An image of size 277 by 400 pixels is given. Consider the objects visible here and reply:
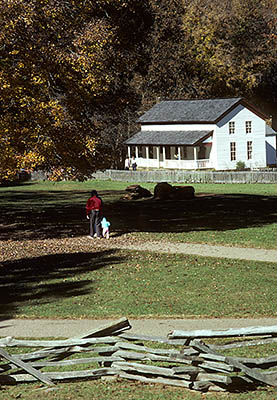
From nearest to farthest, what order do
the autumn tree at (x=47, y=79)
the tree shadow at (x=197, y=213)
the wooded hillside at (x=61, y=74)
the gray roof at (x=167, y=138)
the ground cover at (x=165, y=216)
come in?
the autumn tree at (x=47, y=79) → the wooded hillside at (x=61, y=74) → the ground cover at (x=165, y=216) → the tree shadow at (x=197, y=213) → the gray roof at (x=167, y=138)

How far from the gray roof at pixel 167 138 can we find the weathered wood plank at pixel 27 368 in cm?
5575

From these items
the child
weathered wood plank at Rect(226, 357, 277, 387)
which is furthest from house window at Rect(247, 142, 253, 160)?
weathered wood plank at Rect(226, 357, 277, 387)

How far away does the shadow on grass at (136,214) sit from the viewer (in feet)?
100

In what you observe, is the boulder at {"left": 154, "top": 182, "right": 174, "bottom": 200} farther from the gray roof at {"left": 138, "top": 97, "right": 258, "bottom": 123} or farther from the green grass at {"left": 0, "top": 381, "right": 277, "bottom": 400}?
the green grass at {"left": 0, "top": 381, "right": 277, "bottom": 400}

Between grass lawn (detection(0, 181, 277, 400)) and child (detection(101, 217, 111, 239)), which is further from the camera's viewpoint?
child (detection(101, 217, 111, 239))

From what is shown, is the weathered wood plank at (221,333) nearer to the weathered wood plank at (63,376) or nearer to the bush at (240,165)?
the weathered wood plank at (63,376)

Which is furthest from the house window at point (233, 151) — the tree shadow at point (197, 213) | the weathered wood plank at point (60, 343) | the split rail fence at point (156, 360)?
the weathered wood plank at point (60, 343)

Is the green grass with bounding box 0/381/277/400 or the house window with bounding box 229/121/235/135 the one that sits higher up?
the house window with bounding box 229/121/235/135

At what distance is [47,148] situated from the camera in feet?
86.6

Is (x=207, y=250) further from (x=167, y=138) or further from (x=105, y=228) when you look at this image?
(x=167, y=138)

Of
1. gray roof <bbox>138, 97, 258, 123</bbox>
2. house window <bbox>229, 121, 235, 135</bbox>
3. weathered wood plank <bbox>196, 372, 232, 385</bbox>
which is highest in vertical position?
gray roof <bbox>138, 97, 258, 123</bbox>

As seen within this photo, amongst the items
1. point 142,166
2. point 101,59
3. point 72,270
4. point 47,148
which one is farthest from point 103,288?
point 142,166

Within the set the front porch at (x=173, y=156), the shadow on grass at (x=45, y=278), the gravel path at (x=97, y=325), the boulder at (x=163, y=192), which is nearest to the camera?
the gravel path at (x=97, y=325)

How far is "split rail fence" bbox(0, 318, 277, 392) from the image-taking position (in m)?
9.75
